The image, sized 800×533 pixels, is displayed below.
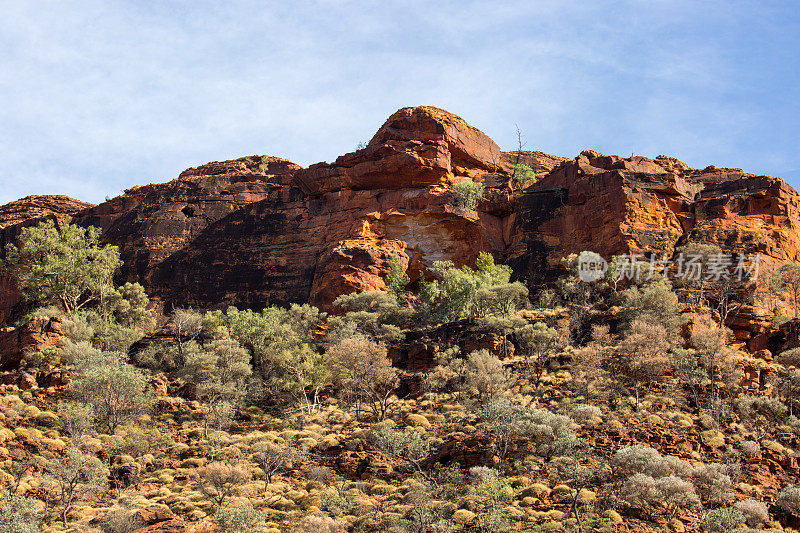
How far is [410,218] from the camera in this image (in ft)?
177

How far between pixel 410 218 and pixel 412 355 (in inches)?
585

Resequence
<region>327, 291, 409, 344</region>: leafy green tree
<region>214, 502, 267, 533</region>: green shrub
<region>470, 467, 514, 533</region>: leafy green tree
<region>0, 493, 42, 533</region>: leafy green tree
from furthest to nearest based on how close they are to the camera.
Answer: <region>327, 291, 409, 344</region>: leafy green tree, <region>470, 467, 514, 533</region>: leafy green tree, <region>214, 502, 267, 533</region>: green shrub, <region>0, 493, 42, 533</region>: leafy green tree

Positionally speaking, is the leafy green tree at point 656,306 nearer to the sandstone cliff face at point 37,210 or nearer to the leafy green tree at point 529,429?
the leafy green tree at point 529,429

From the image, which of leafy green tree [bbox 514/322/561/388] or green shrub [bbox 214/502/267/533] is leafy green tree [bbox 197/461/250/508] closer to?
green shrub [bbox 214/502/267/533]

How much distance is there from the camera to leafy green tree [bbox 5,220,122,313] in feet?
157

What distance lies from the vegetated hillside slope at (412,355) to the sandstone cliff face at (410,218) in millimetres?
208

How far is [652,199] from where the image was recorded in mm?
50406

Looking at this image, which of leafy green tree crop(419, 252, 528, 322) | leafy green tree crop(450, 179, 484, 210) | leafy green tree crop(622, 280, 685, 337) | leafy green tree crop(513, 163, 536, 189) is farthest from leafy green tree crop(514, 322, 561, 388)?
leafy green tree crop(513, 163, 536, 189)

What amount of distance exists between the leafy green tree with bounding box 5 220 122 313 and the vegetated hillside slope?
1.20 feet

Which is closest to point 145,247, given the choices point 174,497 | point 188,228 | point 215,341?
point 188,228

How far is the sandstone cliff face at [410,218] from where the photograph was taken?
49.8 meters

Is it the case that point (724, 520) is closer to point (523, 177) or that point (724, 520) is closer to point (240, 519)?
point (240, 519)

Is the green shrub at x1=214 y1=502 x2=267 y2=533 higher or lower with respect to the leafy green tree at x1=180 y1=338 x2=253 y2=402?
lower

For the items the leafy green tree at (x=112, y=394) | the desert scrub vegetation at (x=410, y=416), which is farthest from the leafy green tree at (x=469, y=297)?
the leafy green tree at (x=112, y=394)
